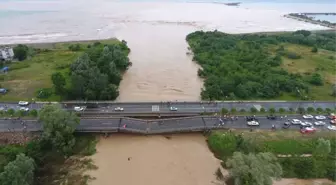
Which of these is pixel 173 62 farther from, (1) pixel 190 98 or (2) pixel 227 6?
(2) pixel 227 6

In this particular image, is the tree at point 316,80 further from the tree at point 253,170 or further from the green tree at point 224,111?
the tree at point 253,170

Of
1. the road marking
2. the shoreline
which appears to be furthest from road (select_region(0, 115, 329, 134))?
the shoreline

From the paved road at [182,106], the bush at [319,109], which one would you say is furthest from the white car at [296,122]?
the bush at [319,109]

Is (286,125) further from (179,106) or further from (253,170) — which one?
(179,106)

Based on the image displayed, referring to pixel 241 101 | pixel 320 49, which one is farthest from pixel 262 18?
pixel 241 101

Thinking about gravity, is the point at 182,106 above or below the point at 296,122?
above

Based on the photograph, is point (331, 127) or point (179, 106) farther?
point (179, 106)

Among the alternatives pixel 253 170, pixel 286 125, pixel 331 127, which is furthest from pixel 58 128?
pixel 331 127
